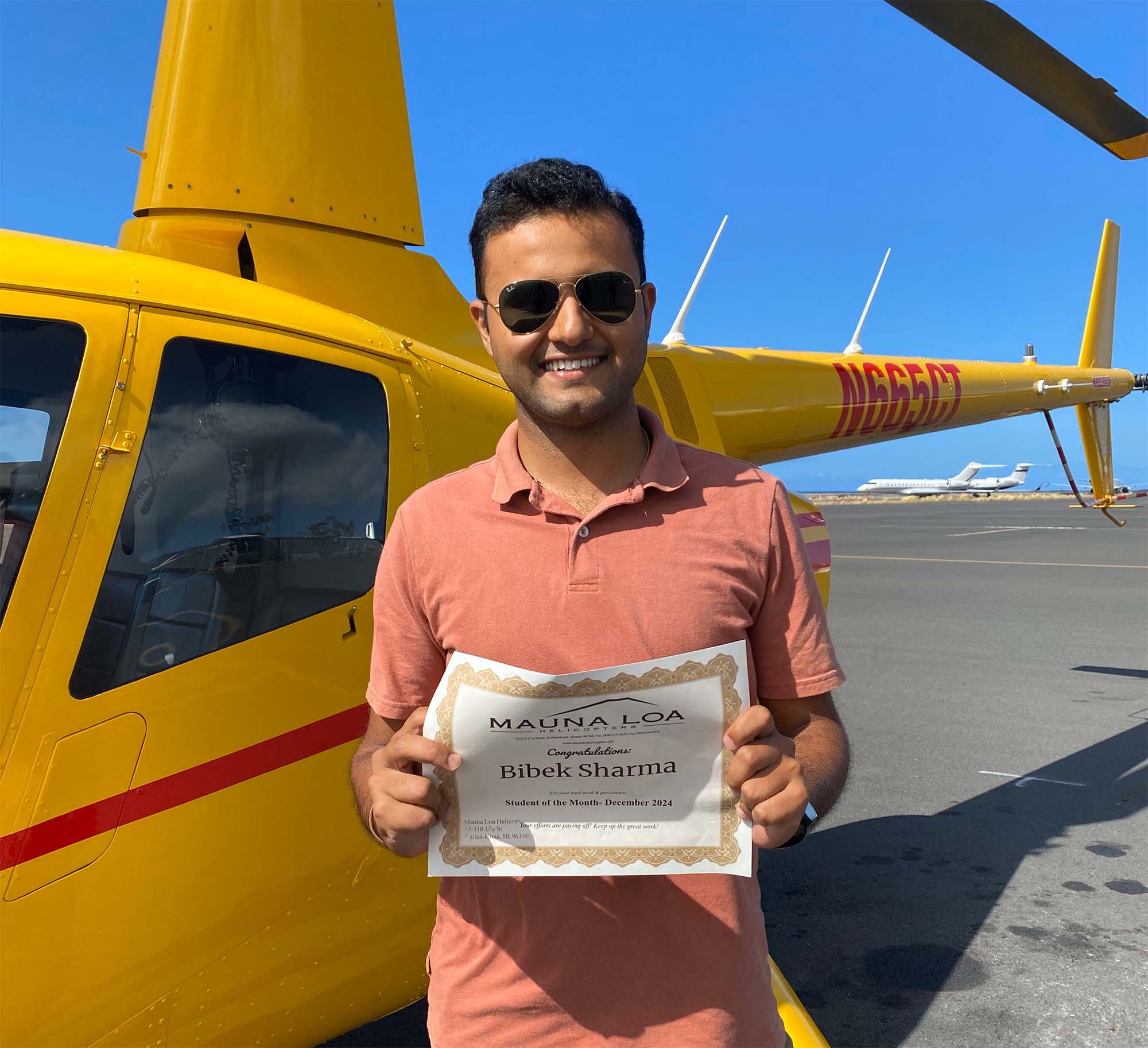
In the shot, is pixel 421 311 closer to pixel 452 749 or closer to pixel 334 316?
pixel 334 316

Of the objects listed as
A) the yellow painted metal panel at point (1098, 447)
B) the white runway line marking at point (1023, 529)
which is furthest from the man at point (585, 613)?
the white runway line marking at point (1023, 529)

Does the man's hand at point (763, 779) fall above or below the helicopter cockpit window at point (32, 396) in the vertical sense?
below

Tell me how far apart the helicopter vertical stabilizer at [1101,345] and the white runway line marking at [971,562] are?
7299 mm

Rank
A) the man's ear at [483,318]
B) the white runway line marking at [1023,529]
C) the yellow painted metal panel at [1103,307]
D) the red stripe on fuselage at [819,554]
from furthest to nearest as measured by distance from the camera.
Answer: the white runway line marking at [1023,529] < the yellow painted metal panel at [1103,307] < the red stripe on fuselage at [819,554] < the man's ear at [483,318]

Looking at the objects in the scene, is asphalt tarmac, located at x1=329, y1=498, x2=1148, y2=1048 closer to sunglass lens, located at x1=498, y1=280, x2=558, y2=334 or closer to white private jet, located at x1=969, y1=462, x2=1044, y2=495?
sunglass lens, located at x1=498, y1=280, x2=558, y2=334

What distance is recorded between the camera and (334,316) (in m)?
2.38

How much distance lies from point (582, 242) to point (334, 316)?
118 cm

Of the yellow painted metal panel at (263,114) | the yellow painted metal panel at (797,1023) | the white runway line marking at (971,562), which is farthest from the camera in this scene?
the white runway line marking at (971,562)

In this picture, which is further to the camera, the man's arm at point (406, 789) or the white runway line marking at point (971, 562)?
the white runway line marking at point (971, 562)

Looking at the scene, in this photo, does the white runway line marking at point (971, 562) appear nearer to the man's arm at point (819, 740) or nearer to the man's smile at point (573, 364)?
the man's arm at point (819, 740)

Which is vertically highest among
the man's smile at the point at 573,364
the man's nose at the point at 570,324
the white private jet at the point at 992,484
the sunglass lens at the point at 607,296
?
the white private jet at the point at 992,484

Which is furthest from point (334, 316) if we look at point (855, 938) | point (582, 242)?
point (855, 938)

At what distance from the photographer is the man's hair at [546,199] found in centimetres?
140

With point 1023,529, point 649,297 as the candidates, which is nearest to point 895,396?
point 649,297
